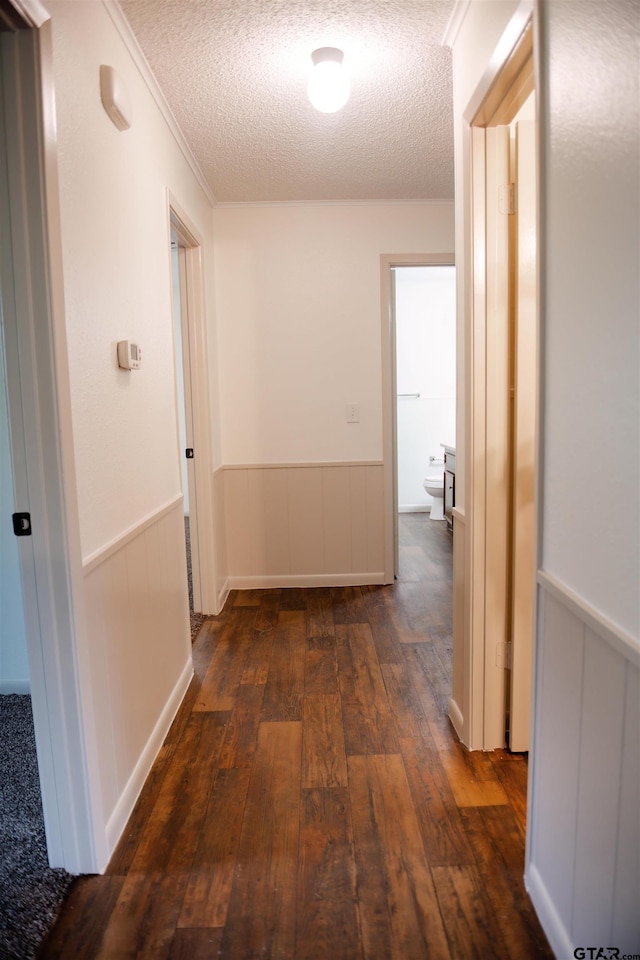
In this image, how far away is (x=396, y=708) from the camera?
2.25m

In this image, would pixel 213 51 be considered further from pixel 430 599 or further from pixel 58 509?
pixel 430 599

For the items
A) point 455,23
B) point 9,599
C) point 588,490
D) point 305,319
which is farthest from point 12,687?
point 455,23

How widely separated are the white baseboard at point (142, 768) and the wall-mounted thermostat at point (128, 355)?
1.22 meters

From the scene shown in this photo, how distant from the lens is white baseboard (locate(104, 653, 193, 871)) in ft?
5.13

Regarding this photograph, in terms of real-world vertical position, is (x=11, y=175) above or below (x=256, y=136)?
below

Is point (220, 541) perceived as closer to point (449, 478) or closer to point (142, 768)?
point (142, 768)

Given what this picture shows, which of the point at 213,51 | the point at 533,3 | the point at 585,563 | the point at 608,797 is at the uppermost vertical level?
the point at 213,51

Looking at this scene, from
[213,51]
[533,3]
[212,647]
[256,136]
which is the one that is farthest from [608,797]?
[256,136]

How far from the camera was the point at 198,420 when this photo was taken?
3203 millimetres

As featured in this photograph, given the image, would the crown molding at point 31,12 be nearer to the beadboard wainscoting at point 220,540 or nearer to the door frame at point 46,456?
the door frame at point 46,456

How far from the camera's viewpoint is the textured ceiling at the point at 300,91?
5.97 ft

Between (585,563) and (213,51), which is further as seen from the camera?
(213,51)

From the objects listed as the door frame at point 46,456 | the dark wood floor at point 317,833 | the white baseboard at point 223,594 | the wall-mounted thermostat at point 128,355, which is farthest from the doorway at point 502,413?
the white baseboard at point 223,594

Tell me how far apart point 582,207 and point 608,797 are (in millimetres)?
1024
